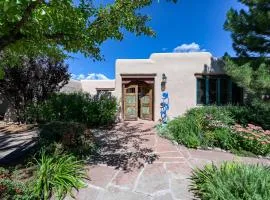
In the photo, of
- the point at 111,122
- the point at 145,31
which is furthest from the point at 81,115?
the point at 145,31

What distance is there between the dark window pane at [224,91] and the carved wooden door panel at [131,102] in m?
4.40

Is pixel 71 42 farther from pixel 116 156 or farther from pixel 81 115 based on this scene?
pixel 81 115

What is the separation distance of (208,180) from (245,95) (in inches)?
416

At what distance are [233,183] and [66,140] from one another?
4571 mm

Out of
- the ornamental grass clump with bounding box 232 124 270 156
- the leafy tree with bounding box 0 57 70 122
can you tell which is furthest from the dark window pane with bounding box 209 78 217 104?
the leafy tree with bounding box 0 57 70 122

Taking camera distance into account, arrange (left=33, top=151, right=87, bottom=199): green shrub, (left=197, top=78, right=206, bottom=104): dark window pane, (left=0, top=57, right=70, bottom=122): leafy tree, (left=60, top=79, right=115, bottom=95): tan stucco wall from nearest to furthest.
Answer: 1. (left=33, top=151, right=87, bottom=199): green shrub
2. (left=0, top=57, right=70, bottom=122): leafy tree
3. (left=197, top=78, right=206, bottom=104): dark window pane
4. (left=60, top=79, right=115, bottom=95): tan stucco wall

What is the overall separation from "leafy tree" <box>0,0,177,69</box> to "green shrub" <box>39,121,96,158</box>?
2080mm

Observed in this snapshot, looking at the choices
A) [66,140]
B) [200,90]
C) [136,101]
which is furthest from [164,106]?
[66,140]

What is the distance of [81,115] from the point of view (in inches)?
549

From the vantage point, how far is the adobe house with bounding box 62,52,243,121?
1534 centimetres

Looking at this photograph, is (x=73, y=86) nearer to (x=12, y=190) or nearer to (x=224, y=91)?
(x=224, y=91)

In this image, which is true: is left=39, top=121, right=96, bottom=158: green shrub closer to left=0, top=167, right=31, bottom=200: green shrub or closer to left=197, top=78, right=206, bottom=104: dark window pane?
left=0, top=167, right=31, bottom=200: green shrub

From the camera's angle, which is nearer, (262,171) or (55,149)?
(262,171)

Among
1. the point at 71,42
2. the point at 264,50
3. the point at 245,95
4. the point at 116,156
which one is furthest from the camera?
the point at 245,95
